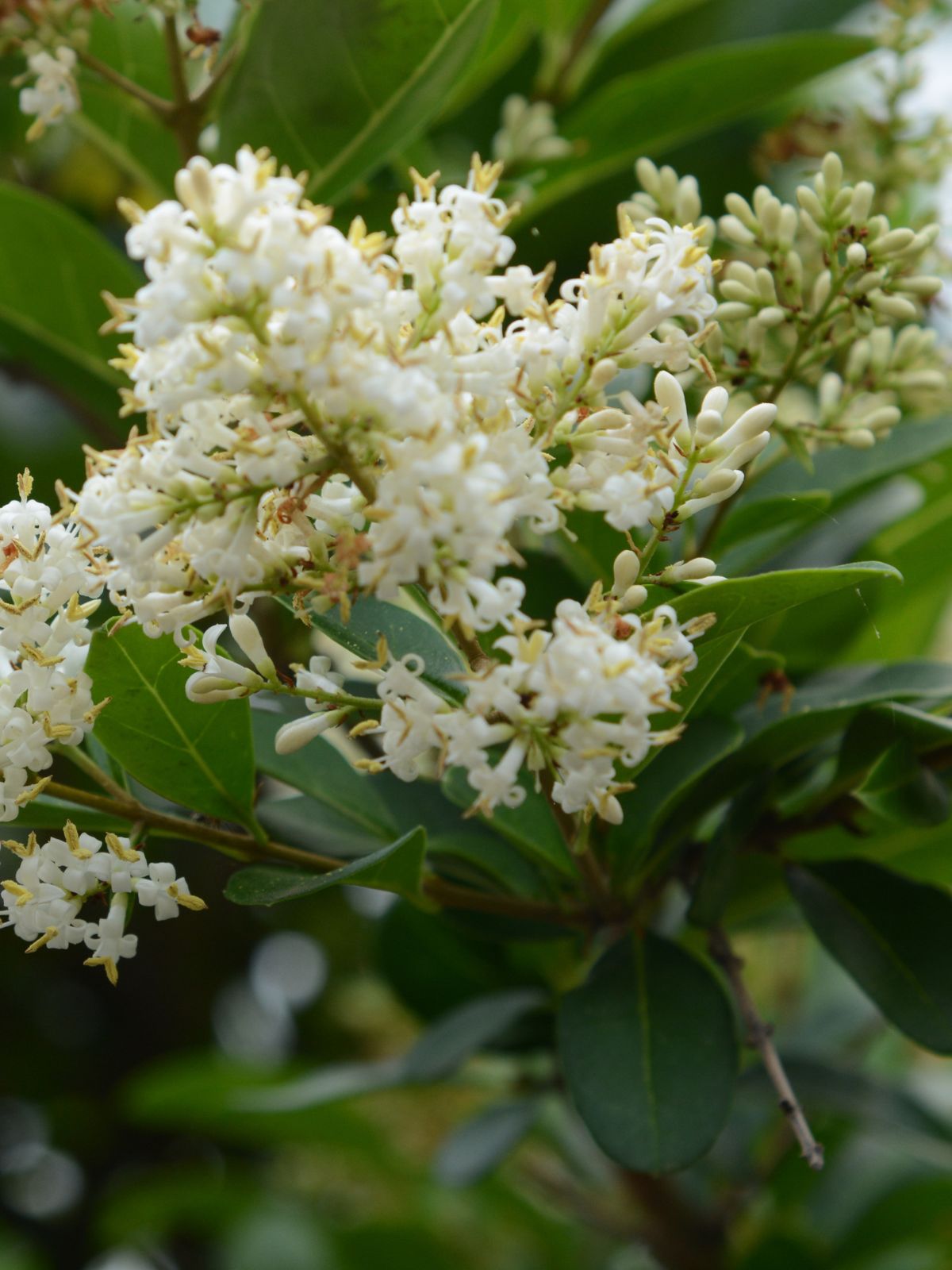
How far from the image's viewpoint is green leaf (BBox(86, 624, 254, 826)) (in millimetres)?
1046

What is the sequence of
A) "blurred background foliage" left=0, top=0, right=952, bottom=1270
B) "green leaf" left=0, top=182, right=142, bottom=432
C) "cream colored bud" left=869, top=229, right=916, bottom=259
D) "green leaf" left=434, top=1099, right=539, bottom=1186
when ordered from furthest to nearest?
"green leaf" left=434, top=1099, right=539, bottom=1186 → "green leaf" left=0, top=182, right=142, bottom=432 → "blurred background foliage" left=0, top=0, right=952, bottom=1270 → "cream colored bud" left=869, top=229, right=916, bottom=259

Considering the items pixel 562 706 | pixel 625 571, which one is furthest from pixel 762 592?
pixel 562 706

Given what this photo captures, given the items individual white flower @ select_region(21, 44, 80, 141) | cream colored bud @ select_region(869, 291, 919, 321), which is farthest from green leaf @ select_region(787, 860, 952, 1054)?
individual white flower @ select_region(21, 44, 80, 141)

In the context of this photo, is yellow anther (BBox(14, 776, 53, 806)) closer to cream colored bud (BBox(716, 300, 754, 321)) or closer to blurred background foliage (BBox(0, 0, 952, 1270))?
blurred background foliage (BBox(0, 0, 952, 1270))

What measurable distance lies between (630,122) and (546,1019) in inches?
49.1

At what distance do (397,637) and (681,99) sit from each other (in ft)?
3.61

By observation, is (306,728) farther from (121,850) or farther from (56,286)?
(56,286)

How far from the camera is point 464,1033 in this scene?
1.76 meters

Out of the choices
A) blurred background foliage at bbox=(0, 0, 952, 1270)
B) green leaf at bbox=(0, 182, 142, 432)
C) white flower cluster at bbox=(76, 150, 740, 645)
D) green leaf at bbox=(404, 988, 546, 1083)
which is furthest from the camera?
green leaf at bbox=(404, 988, 546, 1083)

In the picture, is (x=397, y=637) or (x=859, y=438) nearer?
(x=397, y=637)

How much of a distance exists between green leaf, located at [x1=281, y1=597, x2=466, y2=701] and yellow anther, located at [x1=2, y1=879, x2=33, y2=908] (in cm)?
29

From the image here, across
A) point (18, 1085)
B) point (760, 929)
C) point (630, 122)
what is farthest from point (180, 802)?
point (18, 1085)

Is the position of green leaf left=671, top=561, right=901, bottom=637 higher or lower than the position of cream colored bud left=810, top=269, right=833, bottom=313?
lower

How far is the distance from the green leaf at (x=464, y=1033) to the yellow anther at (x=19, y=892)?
912 millimetres
